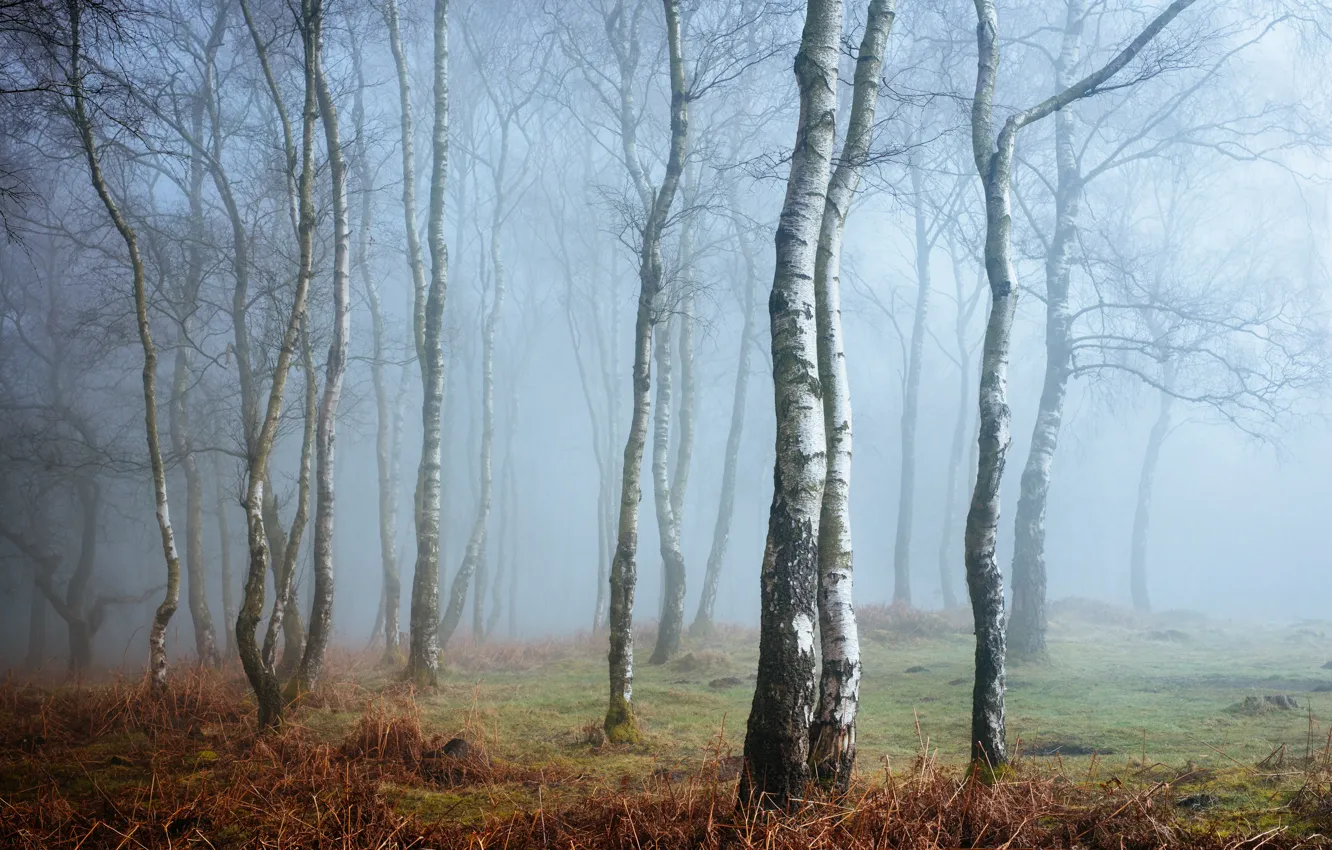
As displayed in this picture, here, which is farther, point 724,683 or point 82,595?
point 82,595

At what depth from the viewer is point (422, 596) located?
11578mm

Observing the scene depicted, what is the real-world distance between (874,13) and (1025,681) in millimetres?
9769

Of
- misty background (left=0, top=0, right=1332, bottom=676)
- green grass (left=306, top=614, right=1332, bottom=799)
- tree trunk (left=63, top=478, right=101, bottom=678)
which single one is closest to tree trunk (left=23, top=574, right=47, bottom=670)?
misty background (left=0, top=0, right=1332, bottom=676)

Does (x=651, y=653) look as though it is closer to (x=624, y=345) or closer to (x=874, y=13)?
(x=874, y=13)

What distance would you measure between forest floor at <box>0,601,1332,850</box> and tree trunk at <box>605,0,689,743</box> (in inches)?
21.7

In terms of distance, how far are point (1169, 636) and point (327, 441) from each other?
18418mm

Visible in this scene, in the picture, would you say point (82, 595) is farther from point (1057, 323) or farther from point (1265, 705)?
point (1265, 705)

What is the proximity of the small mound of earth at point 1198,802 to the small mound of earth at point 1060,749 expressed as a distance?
2.50 m

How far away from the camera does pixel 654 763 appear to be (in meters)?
6.66

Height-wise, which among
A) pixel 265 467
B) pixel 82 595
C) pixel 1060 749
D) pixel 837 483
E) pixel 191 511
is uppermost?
pixel 265 467

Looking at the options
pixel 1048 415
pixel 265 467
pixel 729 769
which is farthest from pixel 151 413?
pixel 1048 415

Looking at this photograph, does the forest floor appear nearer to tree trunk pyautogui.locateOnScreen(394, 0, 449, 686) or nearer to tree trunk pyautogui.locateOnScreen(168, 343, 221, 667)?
tree trunk pyautogui.locateOnScreen(394, 0, 449, 686)

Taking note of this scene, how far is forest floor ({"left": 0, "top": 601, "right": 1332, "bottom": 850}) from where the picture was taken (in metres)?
3.78

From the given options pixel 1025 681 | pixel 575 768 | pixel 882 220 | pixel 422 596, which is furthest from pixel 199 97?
pixel 882 220
